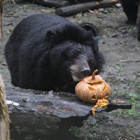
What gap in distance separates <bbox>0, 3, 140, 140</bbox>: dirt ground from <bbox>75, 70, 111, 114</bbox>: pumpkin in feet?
3.34

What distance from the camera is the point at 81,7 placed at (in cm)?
1100

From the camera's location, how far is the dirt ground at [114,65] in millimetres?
5262

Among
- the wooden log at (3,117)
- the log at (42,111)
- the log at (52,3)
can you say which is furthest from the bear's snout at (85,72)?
the log at (52,3)

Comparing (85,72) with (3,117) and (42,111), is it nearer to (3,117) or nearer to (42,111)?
(42,111)

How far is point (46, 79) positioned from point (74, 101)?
0.66 m

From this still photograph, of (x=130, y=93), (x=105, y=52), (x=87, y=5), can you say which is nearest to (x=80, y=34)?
(x=130, y=93)

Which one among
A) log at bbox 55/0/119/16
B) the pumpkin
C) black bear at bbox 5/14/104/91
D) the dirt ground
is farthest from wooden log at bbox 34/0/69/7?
the pumpkin

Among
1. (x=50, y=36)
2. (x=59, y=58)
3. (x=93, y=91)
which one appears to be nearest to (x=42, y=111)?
(x=93, y=91)

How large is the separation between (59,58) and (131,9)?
20.7 feet

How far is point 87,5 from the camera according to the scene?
36.6 feet

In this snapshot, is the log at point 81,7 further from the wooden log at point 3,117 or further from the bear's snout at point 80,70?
the wooden log at point 3,117

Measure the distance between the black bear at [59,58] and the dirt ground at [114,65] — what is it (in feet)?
2.21

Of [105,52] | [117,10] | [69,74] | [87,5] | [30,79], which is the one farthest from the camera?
[117,10]

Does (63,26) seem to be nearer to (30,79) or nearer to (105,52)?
(30,79)
